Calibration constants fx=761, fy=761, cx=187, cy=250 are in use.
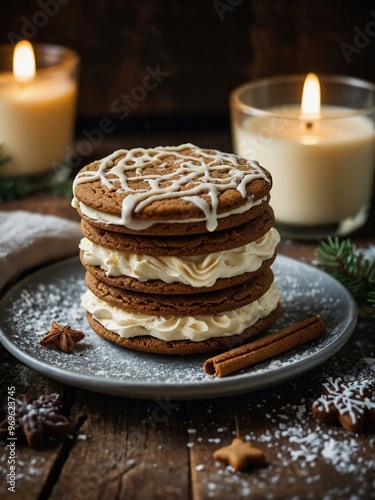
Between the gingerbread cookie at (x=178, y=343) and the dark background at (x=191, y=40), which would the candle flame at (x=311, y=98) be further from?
the gingerbread cookie at (x=178, y=343)

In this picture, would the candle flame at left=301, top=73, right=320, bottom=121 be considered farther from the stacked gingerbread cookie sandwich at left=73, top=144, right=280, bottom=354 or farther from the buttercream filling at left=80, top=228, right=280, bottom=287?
the buttercream filling at left=80, top=228, right=280, bottom=287

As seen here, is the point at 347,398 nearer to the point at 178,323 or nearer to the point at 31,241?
the point at 178,323

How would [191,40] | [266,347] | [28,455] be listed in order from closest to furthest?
[28,455], [266,347], [191,40]

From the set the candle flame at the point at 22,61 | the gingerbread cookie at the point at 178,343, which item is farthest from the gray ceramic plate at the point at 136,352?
the candle flame at the point at 22,61

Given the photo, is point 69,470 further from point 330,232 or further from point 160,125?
point 160,125

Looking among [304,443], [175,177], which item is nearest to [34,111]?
[175,177]

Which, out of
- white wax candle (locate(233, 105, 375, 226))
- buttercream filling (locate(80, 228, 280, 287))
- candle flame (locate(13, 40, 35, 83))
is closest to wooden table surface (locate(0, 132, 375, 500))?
buttercream filling (locate(80, 228, 280, 287))
